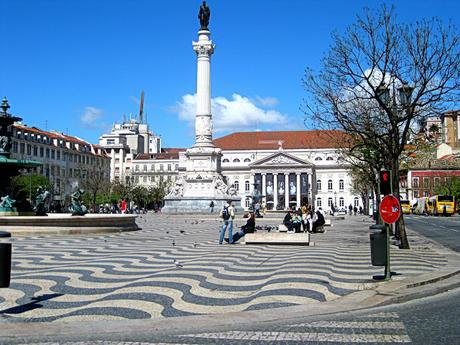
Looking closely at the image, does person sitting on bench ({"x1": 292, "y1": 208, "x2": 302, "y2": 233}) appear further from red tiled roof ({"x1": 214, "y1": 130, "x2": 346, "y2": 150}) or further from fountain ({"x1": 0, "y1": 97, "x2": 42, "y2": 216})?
red tiled roof ({"x1": 214, "y1": 130, "x2": 346, "y2": 150})

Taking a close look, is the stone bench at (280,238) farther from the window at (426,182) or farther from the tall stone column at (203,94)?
the window at (426,182)

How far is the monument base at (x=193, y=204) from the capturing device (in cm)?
6031

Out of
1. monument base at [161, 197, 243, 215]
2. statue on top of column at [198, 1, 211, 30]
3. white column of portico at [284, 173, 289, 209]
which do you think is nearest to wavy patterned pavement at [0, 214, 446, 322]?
monument base at [161, 197, 243, 215]

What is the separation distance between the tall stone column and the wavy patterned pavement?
45355mm

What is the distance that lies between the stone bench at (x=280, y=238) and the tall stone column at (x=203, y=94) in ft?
140

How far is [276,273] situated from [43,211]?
19.9 meters

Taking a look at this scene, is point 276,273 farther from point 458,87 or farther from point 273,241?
point 458,87

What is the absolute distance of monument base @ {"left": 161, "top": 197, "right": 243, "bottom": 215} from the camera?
60.3 meters

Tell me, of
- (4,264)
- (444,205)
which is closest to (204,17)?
(444,205)

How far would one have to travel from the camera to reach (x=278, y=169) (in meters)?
127

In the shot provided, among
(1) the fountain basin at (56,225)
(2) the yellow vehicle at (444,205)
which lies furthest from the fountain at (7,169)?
(2) the yellow vehicle at (444,205)

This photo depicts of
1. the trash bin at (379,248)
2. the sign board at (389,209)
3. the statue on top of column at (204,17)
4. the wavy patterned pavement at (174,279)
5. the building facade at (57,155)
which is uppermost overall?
the statue on top of column at (204,17)

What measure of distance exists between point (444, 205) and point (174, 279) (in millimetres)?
62158

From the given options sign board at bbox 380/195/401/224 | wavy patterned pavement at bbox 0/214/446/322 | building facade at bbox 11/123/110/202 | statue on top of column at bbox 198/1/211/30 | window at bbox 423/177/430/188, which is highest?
statue on top of column at bbox 198/1/211/30
